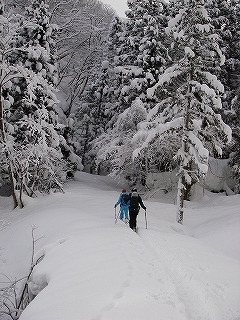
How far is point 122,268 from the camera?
25.0ft

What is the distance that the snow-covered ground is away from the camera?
6039 mm

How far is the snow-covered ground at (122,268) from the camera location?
6.04m

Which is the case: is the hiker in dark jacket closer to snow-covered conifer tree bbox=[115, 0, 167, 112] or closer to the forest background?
the forest background

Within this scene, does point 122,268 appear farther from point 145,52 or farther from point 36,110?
point 145,52

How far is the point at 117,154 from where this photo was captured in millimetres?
23438

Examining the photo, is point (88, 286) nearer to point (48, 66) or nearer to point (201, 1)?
point (201, 1)

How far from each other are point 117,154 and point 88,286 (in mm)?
16948

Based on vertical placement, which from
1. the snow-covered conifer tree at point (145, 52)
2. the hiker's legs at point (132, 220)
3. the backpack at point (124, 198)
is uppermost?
the snow-covered conifer tree at point (145, 52)

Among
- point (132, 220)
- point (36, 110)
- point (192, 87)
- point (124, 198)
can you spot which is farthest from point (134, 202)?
point (36, 110)

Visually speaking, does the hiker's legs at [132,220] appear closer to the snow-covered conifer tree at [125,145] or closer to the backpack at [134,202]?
the backpack at [134,202]

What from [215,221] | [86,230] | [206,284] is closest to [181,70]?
[215,221]

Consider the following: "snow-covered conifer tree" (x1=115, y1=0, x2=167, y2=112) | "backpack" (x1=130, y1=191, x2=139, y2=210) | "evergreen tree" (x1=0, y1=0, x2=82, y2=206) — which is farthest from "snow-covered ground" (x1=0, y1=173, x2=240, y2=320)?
"snow-covered conifer tree" (x1=115, y1=0, x2=167, y2=112)

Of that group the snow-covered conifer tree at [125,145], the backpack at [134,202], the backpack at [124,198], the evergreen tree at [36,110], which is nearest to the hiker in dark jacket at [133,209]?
the backpack at [134,202]

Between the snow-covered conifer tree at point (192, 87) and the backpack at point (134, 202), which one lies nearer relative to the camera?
the backpack at point (134, 202)
